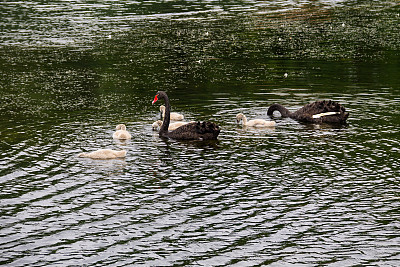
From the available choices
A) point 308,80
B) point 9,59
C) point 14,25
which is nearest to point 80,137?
point 308,80

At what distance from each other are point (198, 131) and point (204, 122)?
0.33m

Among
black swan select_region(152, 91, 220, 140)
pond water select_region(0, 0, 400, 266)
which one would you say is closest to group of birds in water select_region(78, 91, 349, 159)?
black swan select_region(152, 91, 220, 140)

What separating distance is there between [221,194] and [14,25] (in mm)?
→ 40116

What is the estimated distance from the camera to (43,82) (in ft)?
103

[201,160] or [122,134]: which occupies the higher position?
[122,134]

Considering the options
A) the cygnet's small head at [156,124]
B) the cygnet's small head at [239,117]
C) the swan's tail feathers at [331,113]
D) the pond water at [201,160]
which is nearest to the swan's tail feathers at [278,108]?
the pond water at [201,160]

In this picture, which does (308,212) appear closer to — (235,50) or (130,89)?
(130,89)

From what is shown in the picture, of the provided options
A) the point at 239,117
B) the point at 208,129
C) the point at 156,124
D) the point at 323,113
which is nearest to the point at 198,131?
the point at 208,129

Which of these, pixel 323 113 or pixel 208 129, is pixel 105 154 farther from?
pixel 323 113

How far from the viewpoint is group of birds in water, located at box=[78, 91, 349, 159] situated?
2014 cm

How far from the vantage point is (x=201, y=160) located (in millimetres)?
18312

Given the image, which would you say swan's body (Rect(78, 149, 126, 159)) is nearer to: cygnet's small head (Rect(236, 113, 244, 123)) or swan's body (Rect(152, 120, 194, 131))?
swan's body (Rect(152, 120, 194, 131))

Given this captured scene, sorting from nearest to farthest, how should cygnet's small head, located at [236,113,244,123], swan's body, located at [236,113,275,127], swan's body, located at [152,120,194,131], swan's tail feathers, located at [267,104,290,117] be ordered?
1. swan's body, located at [236,113,275,127]
2. swan's body, located at [152,120,194,131]
3. cygnet's small head, located at [236,113,244,123]
4. swan's tail feathers, located at [267,104,290,117]

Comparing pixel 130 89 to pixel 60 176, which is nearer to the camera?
pixel 60 176
